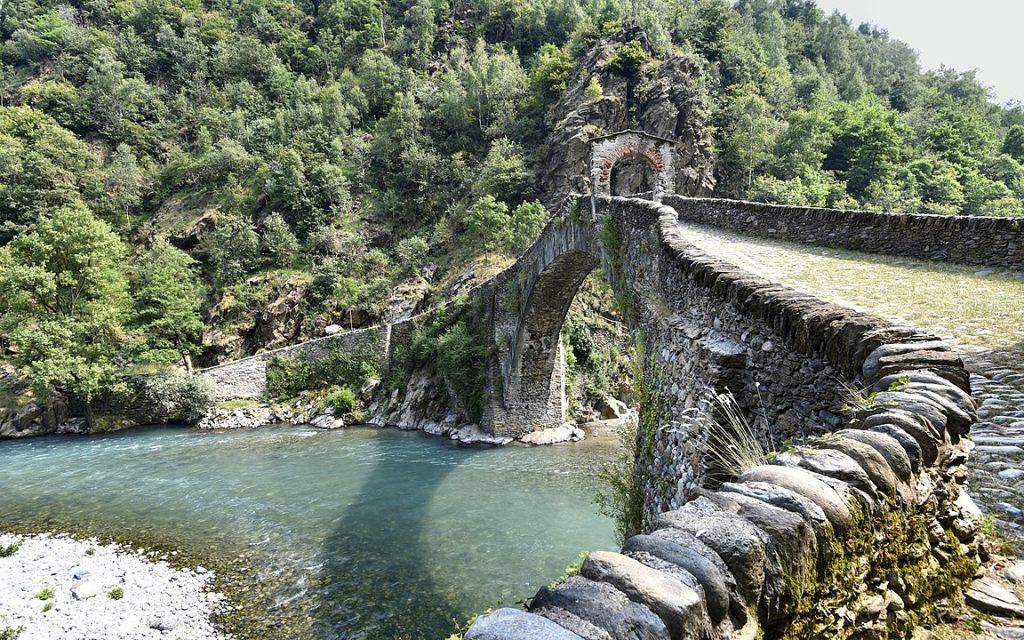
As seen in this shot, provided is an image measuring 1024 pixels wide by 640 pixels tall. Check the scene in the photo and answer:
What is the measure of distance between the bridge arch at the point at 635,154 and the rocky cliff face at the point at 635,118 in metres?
10.9

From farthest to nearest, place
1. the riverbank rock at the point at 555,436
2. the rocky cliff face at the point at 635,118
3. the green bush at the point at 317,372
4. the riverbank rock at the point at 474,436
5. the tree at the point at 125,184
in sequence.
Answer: the tree at the point at 125,184, the rocky cliff face at the point at 635,118, the green bush at the point at 317,372, the riverbank rock at the point at 474,436, the riverbank rock at the point at 555,436

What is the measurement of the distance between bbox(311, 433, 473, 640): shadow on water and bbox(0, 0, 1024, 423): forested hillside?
1499 cm

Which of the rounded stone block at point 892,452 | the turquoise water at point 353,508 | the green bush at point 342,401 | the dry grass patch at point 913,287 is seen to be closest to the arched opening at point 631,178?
the turquoise water at point 353,508

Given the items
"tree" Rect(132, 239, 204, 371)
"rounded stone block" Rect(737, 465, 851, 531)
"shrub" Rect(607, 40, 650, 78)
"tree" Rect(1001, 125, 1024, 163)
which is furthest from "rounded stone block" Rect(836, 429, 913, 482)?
"tree" Rect(1001, 125, 1024, 163)

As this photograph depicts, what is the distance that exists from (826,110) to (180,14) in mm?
62019

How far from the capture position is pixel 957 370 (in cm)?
229

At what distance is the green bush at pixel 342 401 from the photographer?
22109mm

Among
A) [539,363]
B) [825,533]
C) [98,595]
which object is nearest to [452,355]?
[539,363]

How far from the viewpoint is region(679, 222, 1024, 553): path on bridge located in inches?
92.6

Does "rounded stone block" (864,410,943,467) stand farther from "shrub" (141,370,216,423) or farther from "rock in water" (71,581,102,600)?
"shrub" (141,370,216,423)

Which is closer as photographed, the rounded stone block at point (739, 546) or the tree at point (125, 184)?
the rounded stone block at point (739, 546)

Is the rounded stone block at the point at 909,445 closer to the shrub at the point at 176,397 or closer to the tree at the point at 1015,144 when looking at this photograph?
the shrub at the point at 176,397

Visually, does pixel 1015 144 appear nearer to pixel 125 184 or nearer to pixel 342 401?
pixel 342 401

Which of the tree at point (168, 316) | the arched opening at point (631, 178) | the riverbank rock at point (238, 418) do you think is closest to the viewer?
the riverbank rock at point (238, 418)
